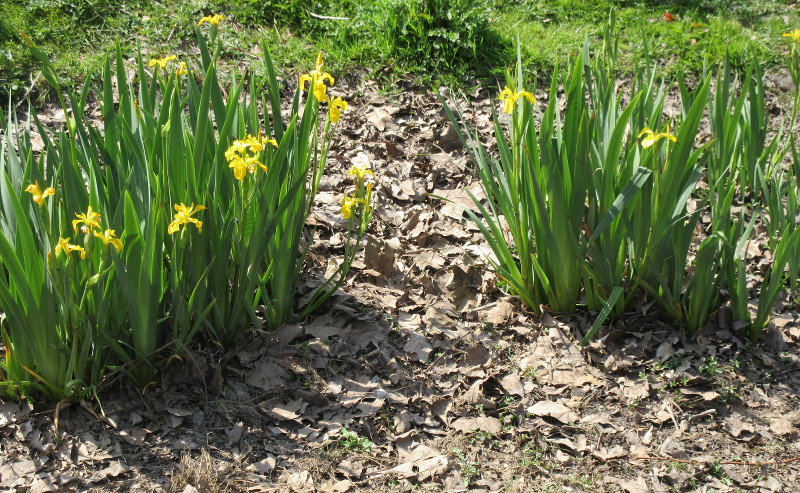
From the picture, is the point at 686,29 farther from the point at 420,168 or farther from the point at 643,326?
the point at 643,326

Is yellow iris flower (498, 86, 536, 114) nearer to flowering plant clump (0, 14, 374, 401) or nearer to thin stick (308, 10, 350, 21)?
flowering plant clump (0, 14, 374, 401)

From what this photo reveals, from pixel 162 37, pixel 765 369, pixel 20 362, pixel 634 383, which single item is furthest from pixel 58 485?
pixel 162 37

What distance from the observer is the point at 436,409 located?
2512 mm

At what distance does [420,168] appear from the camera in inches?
145

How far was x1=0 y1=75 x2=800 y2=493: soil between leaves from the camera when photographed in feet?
7.26

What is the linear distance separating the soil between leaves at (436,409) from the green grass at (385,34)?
151 cm

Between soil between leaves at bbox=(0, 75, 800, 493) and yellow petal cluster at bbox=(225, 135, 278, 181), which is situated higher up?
yellow petal cluster at bbox=(225, 135, 278, 181)

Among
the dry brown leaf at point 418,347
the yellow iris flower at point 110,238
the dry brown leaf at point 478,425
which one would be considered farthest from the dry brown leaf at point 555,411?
the yellow iris flower at point 110,238

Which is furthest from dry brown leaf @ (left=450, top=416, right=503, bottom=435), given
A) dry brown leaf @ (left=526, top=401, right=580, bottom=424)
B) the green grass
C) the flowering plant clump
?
the green grass

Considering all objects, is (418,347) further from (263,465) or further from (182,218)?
(182,218)

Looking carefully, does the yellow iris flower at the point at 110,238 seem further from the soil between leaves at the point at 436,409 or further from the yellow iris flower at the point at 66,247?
the soil between leaves at the point at 436,409

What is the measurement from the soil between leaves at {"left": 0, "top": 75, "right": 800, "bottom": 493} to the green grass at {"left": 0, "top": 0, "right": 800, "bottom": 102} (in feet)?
4.96

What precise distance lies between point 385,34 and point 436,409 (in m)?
2.47

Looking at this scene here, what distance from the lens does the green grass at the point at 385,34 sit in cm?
412
